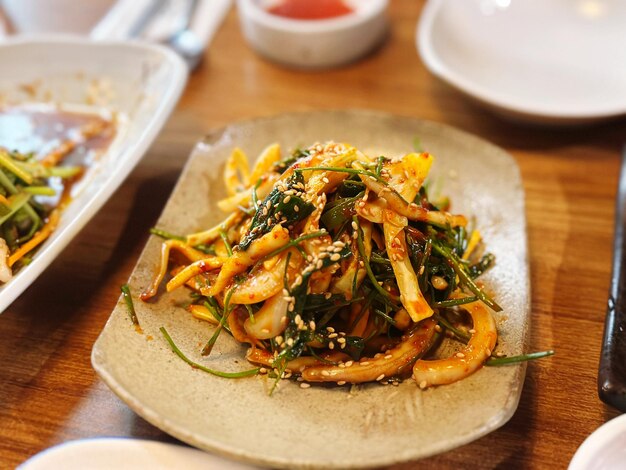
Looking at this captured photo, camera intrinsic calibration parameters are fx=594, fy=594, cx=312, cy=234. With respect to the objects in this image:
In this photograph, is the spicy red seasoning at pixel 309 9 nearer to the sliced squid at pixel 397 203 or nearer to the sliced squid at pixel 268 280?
the sliced squid at pixel 397 203

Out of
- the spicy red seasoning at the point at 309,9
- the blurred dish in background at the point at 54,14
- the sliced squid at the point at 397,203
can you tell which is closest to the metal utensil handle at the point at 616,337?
the sliced squid at the point at 397,203

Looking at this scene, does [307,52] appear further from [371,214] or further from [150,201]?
[371,214]

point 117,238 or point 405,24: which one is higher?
point 117,238

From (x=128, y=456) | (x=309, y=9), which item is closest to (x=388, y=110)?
(x=309, y=9)

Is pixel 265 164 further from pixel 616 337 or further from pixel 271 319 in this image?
pixel 616 337

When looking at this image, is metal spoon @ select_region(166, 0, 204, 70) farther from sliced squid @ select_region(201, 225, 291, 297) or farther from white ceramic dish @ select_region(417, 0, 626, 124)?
sliced squid @ select_region(201, 225, 291, 297)

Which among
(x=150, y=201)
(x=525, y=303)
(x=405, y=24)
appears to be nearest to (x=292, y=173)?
(x=525, y=303)
